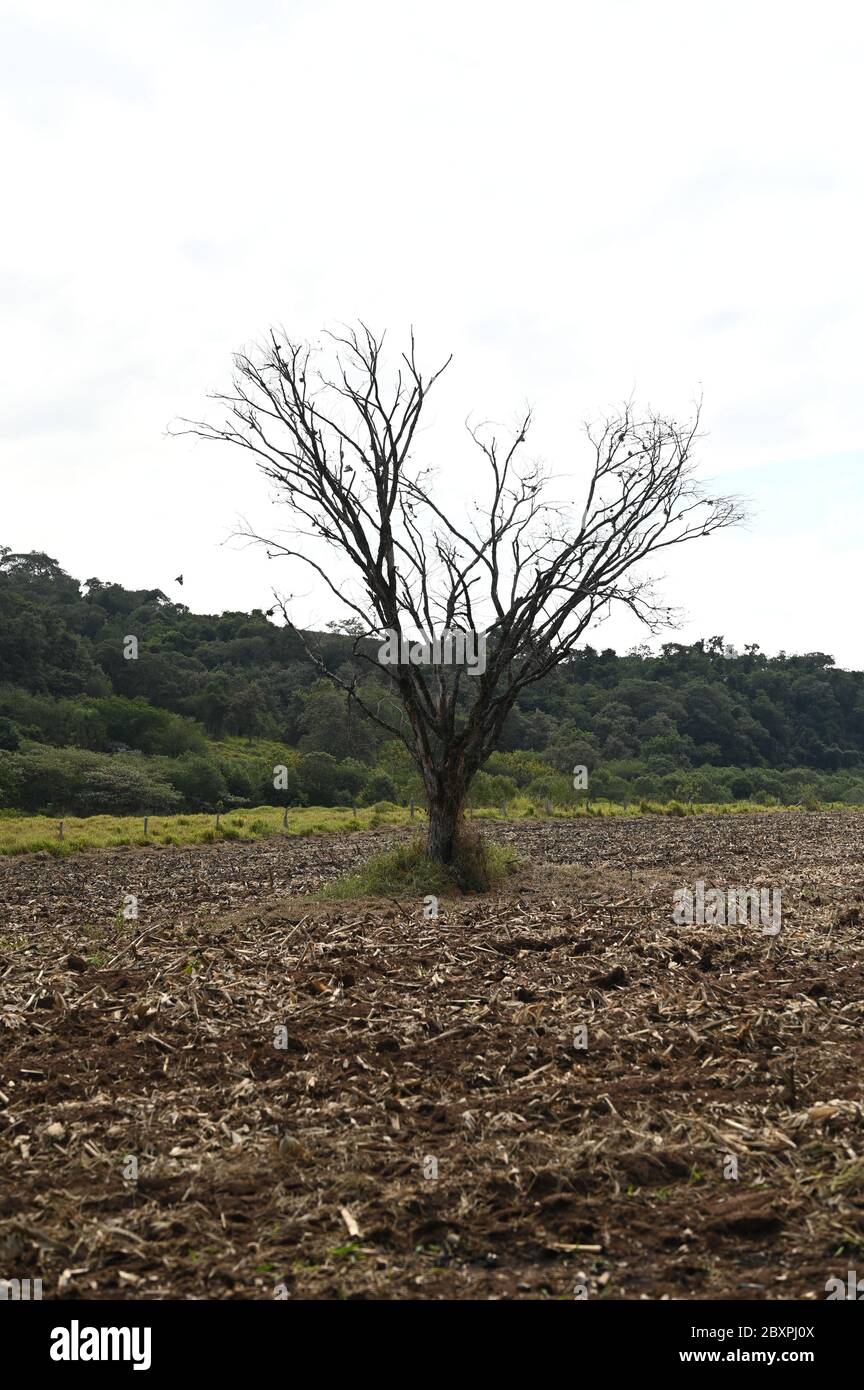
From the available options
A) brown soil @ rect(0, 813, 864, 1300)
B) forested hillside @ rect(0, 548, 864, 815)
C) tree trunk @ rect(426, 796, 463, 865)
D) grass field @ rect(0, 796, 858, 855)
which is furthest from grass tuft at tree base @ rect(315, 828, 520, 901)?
forested hillside @ rect(0, 548, 864, 815)

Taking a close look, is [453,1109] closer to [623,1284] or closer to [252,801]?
[623,1284]

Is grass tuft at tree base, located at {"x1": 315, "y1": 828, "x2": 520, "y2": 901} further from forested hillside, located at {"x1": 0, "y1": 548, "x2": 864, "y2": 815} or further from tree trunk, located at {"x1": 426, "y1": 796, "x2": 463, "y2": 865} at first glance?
forested hillside, located at {"x1": 0, "y1": 548, "x2": 864, "y2": 815}

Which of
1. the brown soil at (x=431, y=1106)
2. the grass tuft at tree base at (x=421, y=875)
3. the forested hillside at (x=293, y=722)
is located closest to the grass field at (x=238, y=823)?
the forested hillside at (x=293, y=722)

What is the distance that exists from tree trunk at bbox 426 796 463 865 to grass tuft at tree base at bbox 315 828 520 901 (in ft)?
0.34

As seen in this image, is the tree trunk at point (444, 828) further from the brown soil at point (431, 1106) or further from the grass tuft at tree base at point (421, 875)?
the brown soil at point (431, 1106)

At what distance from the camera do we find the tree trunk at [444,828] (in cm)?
1526

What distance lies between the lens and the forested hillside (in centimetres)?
4075

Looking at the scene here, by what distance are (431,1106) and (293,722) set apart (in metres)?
48.0

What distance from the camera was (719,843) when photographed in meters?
23.8

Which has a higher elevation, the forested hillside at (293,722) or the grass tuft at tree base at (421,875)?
the forested hillside at (293,722)

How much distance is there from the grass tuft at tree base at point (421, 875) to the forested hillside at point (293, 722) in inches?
708

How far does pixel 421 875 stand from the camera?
15023 millimetres

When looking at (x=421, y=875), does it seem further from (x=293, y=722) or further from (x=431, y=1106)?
(x=293, y=722)

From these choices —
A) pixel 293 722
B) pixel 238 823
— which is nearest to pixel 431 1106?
pixel 238 823
